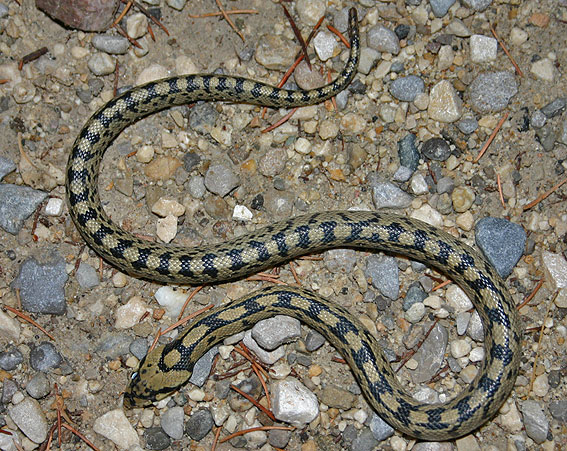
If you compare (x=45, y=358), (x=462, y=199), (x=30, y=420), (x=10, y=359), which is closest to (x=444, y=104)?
(x=462, y=199)

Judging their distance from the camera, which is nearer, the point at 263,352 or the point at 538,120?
the point at 263,352

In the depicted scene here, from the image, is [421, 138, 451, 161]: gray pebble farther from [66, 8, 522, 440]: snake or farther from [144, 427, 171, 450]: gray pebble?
[144, 427, 171, 450]: gray pebble

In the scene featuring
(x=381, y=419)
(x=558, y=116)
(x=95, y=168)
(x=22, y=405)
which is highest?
(x=558, y=116)

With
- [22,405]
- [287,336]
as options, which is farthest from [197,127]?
[22,405]

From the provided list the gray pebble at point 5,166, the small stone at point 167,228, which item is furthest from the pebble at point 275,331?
the gray pebble at point 5,166

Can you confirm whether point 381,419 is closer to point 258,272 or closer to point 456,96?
point 258,272

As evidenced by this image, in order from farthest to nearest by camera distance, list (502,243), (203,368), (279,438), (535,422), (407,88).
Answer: (407,88)
(502,243)
(203,368)
(279,438)
(535,422)

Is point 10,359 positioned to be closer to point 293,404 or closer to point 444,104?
point 293,404
